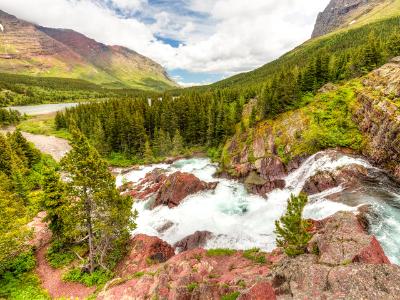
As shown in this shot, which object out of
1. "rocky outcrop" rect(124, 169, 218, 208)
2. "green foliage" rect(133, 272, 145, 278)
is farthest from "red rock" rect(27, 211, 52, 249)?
"rocky outcrop" rect(124, 169, 218, 208)

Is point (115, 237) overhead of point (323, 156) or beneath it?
beneath

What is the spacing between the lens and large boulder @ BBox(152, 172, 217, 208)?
1781 inches

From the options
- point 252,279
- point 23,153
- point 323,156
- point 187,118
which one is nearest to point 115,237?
point 252,279

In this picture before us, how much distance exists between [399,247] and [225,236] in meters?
19.1

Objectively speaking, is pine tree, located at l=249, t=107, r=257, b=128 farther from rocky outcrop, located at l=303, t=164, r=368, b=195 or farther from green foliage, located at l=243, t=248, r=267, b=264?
green foliage, located at l=243, t=248, r=267, b=264

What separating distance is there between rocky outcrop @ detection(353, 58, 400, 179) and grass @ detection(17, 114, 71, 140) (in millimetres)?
105678

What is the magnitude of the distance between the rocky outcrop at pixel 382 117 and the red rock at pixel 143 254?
35.1m

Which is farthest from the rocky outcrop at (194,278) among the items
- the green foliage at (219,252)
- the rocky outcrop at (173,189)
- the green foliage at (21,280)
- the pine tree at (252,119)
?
the pine tree at (252,119)

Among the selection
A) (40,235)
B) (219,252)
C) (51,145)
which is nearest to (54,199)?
(40,235)

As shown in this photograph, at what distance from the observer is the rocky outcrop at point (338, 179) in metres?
37.8

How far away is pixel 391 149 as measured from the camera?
39.5 metres

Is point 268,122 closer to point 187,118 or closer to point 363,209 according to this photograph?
point 187,118

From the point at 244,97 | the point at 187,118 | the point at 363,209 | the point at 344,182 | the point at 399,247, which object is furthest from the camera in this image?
the point at 244,97

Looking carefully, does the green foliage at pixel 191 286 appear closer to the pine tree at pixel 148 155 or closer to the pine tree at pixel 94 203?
the pine tree at pixel 94 203
